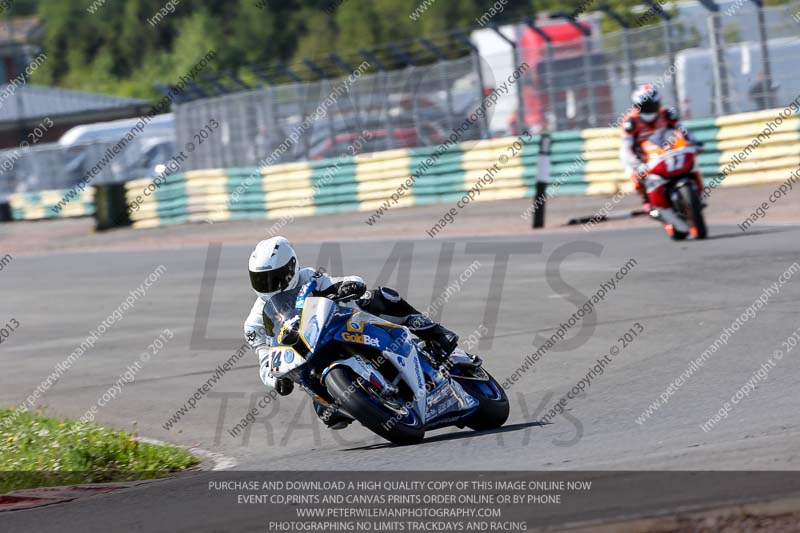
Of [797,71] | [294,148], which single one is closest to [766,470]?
[797,71]

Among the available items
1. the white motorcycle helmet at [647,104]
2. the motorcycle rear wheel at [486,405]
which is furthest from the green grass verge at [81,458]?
the white motorcycle helmet at [647,104]

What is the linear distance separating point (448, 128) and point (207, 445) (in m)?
17.8

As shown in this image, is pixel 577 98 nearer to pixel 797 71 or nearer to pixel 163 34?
pixel 797 71

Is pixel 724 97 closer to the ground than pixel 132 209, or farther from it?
farther from it

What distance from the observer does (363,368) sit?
7.25 metres

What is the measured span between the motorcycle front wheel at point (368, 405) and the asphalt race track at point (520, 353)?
15 cm

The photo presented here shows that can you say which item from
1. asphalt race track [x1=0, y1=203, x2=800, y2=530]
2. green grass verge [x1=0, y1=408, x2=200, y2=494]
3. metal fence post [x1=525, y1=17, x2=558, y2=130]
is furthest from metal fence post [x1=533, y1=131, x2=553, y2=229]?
green grass verge [x1=0, y1=408, x2=200, y2=494]

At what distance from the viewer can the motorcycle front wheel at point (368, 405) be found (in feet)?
23.4

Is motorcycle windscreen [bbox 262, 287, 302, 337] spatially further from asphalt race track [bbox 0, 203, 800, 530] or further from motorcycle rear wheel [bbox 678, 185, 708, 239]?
motorcycle rear wheel [bbox 678, 185, 708, 239]

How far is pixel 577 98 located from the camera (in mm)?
23688

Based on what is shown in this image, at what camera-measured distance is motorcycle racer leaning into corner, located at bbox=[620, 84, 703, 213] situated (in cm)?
1555

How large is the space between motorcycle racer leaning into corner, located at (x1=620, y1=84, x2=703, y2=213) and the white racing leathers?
8.66m

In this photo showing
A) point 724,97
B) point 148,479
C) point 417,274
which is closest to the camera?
point 148,479

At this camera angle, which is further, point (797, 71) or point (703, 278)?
point (797, 71)
